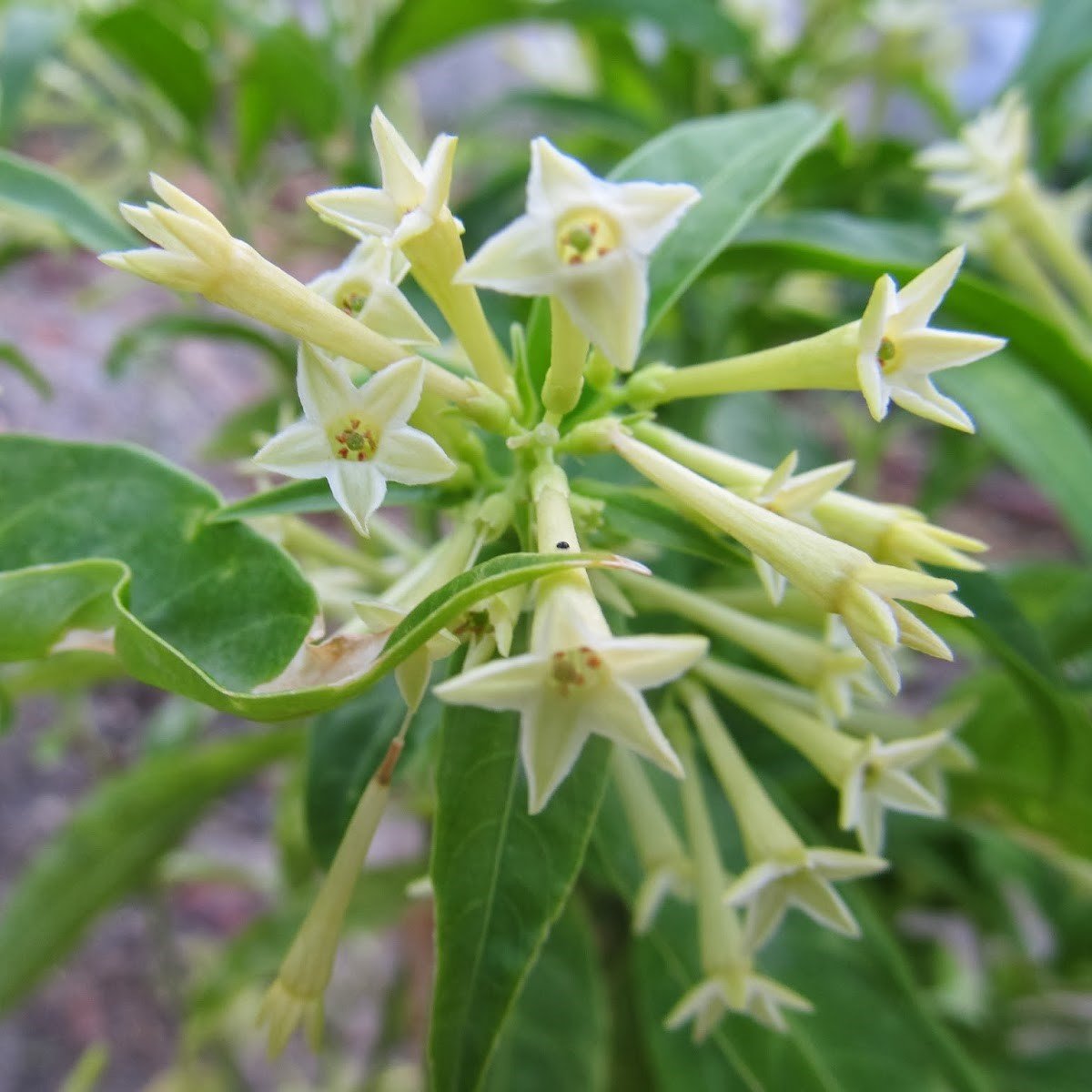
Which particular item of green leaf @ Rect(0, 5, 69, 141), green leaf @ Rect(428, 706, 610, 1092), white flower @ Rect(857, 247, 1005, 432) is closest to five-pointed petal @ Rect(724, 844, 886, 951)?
green leaf @ Rect(428, 706, 610, 1092)

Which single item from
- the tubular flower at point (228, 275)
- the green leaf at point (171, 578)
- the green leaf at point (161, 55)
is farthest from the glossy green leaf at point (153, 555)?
the green leaf at point (161, 55)

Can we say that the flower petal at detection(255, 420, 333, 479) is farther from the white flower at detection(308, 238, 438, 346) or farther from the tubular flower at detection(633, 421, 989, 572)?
the tubular flower at detection(633, 421, 989, 572)

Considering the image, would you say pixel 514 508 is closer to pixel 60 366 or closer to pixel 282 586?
pixel 282 586

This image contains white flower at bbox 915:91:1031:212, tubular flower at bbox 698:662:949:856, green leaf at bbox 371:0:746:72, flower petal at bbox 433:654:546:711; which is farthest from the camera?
green leaf at bbox 371:0:746:72

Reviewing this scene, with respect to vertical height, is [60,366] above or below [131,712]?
above

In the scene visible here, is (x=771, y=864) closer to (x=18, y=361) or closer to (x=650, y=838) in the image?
(x=650, y=838)

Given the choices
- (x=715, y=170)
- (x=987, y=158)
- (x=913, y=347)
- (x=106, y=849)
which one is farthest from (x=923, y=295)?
(x=106, y=849)

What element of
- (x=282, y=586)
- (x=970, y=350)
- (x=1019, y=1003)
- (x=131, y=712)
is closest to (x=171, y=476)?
(x=282, y=586)
